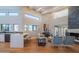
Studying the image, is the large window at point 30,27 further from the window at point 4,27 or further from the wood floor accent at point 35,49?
the window at point 4,27

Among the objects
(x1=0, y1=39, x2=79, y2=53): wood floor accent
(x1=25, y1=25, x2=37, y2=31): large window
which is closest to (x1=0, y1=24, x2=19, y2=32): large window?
(x1=25, y1=25, x2=37, y2=31): large window

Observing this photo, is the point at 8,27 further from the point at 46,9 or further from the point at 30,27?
the point at 46,9

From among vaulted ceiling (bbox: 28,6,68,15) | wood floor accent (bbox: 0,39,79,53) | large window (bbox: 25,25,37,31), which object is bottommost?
wood floor accent (bbox: 0,39,79,53)

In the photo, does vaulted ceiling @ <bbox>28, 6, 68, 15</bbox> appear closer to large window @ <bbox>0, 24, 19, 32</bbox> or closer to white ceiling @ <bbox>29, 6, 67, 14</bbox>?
white ceiling @ <bbox>29, 6, 67, 14</bbox>

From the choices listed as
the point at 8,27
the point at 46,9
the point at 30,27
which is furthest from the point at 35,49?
the point at 46,9

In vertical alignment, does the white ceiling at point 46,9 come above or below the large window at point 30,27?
above

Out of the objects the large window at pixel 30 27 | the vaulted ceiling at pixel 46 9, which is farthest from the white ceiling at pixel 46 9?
the large window at pixel 30 27

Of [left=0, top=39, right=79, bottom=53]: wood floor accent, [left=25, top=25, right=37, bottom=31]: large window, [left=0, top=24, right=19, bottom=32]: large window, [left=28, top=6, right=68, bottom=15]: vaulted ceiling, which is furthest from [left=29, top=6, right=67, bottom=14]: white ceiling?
[left=0, top=39, right=79, bottom=53]: wood floor accent

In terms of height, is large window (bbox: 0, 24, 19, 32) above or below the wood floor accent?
above

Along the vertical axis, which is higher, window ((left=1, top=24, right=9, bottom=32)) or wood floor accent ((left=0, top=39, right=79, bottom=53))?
window ((left=1, top=24, right=9, bottom=32))

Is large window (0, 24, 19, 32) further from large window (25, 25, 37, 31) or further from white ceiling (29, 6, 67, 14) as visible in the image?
white ceiling (29, 6, 67, 14)

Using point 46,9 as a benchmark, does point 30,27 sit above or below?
below
